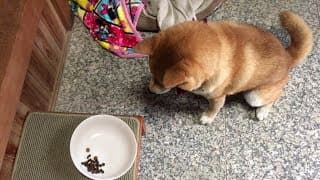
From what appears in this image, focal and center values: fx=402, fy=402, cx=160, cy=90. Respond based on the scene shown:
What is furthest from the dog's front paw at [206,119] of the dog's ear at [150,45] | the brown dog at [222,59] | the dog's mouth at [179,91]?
the dog's ear at [150,45]

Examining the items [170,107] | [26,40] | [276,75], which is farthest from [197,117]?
[26,40]

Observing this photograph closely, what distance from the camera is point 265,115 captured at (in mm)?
1503

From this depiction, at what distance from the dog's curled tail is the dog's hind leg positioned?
3.6 inches

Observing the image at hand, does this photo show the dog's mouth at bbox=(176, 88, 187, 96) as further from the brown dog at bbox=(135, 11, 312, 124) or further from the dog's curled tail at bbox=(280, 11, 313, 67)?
the dog's curled tail at bbox=(280, 11, 313, 67)

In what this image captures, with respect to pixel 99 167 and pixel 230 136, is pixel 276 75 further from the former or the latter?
pixel 99 167

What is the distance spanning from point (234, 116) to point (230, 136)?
0.27ft

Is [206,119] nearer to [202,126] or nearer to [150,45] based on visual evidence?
[202,126]

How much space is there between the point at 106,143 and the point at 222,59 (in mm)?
504

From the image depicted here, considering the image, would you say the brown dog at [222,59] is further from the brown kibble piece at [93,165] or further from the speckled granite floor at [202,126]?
the brown kibble piece at [93,165]

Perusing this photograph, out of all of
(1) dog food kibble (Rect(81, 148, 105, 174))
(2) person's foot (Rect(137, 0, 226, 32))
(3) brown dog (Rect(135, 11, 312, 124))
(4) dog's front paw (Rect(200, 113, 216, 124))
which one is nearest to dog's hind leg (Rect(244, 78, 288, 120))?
(3) brown dog (Rect(135, 11, 312, 124))

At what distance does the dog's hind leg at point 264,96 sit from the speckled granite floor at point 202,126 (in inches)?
2.0

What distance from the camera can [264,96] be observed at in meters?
1.35

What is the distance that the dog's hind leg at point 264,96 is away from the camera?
132cm

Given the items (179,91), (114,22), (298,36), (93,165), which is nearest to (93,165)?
(93,165)
